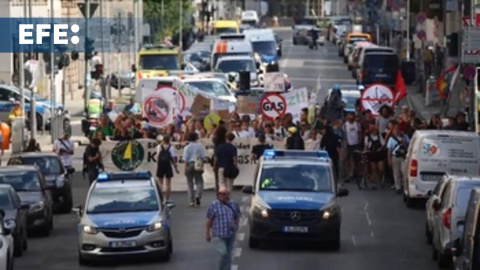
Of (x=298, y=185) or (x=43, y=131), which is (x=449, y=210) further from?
(x=43, y=131)

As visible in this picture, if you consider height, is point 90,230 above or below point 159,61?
below

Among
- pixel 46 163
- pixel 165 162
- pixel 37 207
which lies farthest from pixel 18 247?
pixel 46 163

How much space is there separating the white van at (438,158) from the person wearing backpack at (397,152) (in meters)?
2.81

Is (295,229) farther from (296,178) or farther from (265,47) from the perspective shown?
(265,47)

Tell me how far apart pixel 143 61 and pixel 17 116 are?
58.5ft

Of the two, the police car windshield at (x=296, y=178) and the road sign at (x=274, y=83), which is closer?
the police car windshield at (x=296, y=178)

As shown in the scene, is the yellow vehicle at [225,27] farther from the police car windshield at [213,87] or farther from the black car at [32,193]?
the black car at [32,193]

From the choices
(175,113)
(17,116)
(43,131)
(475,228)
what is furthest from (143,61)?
(475,228)

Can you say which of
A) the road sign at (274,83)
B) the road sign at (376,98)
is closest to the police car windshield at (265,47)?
the road sign at (274,83)

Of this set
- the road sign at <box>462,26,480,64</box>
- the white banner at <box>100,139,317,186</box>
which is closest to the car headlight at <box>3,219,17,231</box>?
the white banner at <box>100,139,317,186</box>

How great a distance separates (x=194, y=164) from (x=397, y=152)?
5535mm

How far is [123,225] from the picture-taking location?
25.5 meters

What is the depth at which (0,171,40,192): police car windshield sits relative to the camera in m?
30.6

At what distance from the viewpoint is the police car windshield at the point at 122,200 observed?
26.2m
